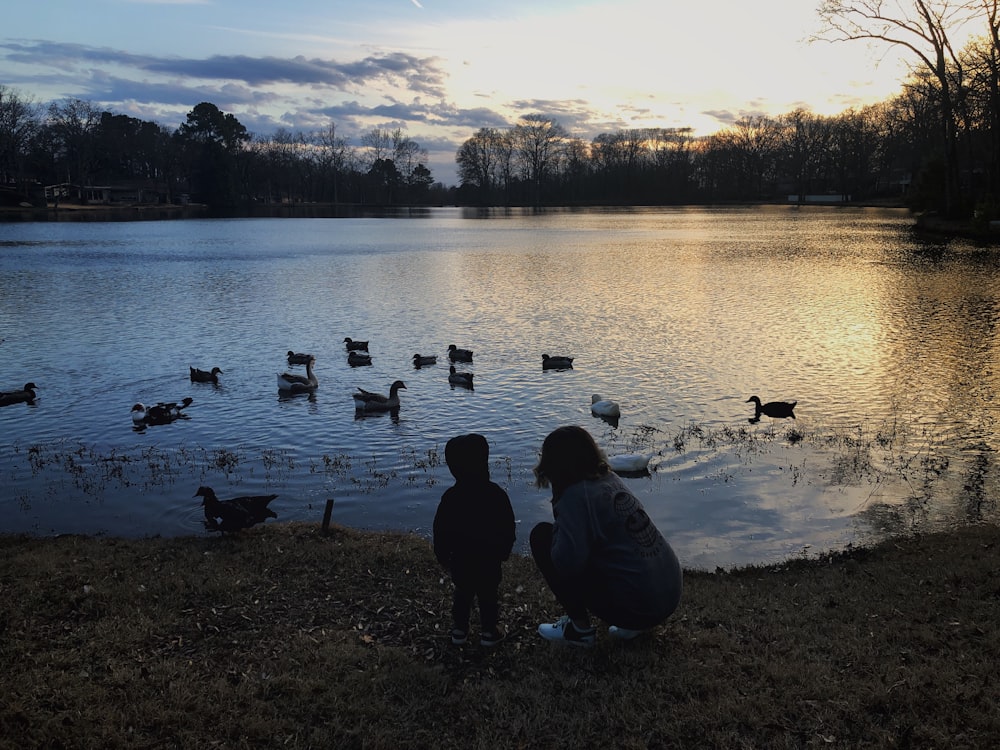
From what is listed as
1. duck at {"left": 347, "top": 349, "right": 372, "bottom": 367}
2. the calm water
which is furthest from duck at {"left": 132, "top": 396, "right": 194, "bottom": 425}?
duck at {"left": 347, "top": 349, "right": 372, "bottom": 367}

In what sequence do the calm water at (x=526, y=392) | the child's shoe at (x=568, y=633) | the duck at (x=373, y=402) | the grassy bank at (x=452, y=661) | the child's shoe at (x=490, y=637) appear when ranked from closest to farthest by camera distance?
the grassy bank at (x=452, y=661)
the child's shoe at (x=568, y=633)
the child's shoe at (x=490, y=637)
the calm water at (x=526, y=392)
the duck at (x=373, y=402)

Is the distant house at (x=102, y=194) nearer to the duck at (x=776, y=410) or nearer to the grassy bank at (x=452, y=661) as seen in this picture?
the duck at (x=776, y=410)

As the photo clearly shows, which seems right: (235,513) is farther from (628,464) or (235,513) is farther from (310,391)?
(310,391)

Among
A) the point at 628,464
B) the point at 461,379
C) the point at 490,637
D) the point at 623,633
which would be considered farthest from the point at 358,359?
the point at 623,633

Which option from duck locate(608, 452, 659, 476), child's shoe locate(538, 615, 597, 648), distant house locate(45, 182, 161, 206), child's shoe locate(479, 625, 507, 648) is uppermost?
distant house locate(45, 182, 161, 206)

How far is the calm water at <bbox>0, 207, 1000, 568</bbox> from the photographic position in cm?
991

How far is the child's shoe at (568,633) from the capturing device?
525cm

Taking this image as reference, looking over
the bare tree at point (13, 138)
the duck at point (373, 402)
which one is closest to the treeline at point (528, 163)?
the bare tree at point (13, 138)

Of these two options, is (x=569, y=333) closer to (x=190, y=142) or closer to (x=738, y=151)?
(x=190, y=142)

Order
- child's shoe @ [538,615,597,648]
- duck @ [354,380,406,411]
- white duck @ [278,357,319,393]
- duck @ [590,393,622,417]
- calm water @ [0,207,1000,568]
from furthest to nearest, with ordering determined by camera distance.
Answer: white duck @ [278,357,319,393], duck @ [354,380,406,411], duck @ [590,393,622,417], calm water @ [0,207,1000,568], child's shoe @ [538,615,597,648]

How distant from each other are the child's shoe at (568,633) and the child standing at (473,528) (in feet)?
1.40

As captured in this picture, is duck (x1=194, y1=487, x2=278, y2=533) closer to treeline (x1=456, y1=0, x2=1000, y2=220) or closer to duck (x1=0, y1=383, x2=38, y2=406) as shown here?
duck (x1=0, y1=383, x2=38, y2=406)

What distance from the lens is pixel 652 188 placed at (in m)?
162

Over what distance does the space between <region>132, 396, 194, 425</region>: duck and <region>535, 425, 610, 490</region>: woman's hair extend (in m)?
11.5
